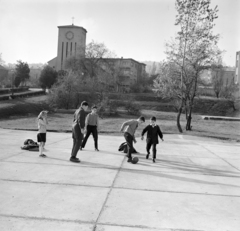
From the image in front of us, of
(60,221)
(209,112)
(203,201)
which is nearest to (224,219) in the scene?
(203,201)

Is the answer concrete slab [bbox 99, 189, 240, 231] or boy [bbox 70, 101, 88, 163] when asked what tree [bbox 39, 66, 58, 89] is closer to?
boy [bbox 70, 101, 88, 163]

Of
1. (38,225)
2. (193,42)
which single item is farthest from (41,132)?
(193,42)

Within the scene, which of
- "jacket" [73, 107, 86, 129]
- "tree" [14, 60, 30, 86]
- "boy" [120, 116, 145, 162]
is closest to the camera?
"jacket" [73, 107, 86, 129]

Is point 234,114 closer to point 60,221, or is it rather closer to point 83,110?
point 83,110

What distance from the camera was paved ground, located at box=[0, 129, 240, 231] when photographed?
14.5 feet

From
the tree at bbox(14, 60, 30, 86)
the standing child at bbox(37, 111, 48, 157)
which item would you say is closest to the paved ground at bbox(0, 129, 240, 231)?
the standing child at bbox(37, 111, 48, 157)

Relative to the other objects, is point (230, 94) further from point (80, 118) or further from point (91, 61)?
point (80, 118)

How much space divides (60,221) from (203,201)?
284 centimetres

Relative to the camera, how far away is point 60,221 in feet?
14.3

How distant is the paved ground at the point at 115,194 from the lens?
441 cm

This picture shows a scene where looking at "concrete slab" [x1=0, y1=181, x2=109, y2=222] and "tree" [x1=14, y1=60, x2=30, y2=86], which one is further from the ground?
"tree" [x1=14, y1=60, x2=30, y2=86]

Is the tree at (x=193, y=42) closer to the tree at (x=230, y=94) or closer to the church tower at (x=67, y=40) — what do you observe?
the tree at (x=230, y=94)

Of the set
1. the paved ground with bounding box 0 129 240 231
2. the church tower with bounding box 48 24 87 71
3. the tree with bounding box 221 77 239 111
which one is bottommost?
the paved ground with bounding box 0 129 240 231

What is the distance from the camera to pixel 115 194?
5797 millimetres
